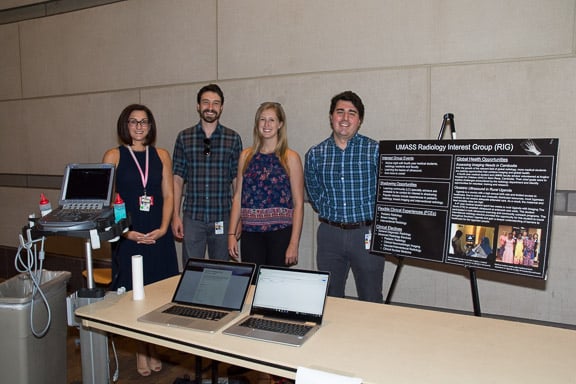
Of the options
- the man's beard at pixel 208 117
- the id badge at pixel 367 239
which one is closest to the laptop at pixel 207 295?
the id badge at pixel 367 239

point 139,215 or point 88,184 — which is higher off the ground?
point 88,184

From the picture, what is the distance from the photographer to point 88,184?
221 centimetres

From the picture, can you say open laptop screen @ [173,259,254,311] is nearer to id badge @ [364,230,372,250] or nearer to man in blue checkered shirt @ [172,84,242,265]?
id badge @ [364,230,372,250]

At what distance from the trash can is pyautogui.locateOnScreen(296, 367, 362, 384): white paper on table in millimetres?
1702

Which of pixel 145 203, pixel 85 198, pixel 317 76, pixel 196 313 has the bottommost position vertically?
pixel 196 313

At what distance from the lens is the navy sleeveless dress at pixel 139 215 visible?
9.46 feet

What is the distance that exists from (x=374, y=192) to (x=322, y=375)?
1625 millimetres

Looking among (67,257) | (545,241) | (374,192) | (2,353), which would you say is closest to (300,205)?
(374,192)

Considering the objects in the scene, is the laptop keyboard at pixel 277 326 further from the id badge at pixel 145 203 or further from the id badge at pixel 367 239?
the id badge at pixel 145 203

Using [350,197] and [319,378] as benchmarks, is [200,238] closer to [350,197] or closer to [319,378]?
[350,197]

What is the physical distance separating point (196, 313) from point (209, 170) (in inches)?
58.5

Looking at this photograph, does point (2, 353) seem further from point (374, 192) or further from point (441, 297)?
point (441, 297)

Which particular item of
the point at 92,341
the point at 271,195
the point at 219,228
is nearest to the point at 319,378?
the point at 92,341

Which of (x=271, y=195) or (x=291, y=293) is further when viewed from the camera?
(x=271, y=195)
